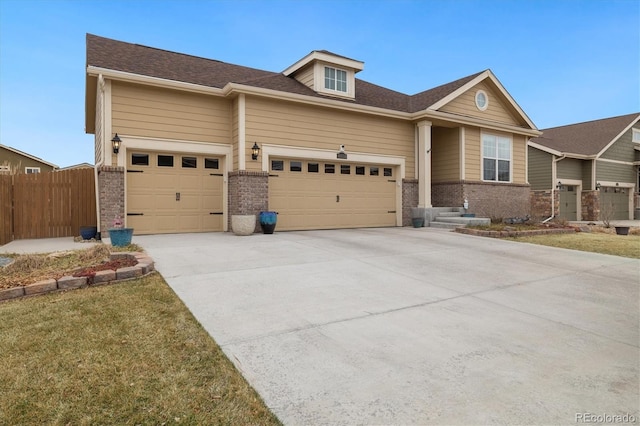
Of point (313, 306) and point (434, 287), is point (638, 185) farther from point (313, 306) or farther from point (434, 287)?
point (313, 306)

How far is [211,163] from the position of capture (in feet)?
35.9

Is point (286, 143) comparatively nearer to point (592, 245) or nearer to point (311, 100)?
point (311, 100)

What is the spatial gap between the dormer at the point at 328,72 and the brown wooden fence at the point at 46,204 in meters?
7.67

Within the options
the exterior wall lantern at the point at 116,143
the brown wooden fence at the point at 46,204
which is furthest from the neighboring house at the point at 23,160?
the exterior wall lantern at the point at 116,143

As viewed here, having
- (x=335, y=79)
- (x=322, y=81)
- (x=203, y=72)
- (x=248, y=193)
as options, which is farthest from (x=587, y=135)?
(x=203, y=72)

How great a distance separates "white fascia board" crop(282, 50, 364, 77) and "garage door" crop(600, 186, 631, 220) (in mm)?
18117

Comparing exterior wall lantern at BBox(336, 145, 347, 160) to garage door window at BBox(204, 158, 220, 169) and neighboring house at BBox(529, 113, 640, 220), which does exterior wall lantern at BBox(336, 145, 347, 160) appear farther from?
neighboring house at BBox(529, 113, 640, 220)

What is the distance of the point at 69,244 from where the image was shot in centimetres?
835

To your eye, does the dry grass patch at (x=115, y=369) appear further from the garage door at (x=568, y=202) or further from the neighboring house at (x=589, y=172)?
the garage door at (x=568, y=202)

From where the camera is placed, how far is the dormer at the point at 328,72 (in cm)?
1249

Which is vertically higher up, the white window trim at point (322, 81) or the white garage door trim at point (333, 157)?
A: the white window trim at point (322, 81)

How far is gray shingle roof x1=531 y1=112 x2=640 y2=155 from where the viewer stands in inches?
856

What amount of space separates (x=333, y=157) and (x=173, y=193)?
5.20m

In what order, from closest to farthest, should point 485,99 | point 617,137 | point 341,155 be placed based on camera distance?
1. point 341,155
2. point 485,99
3. point 617,137
